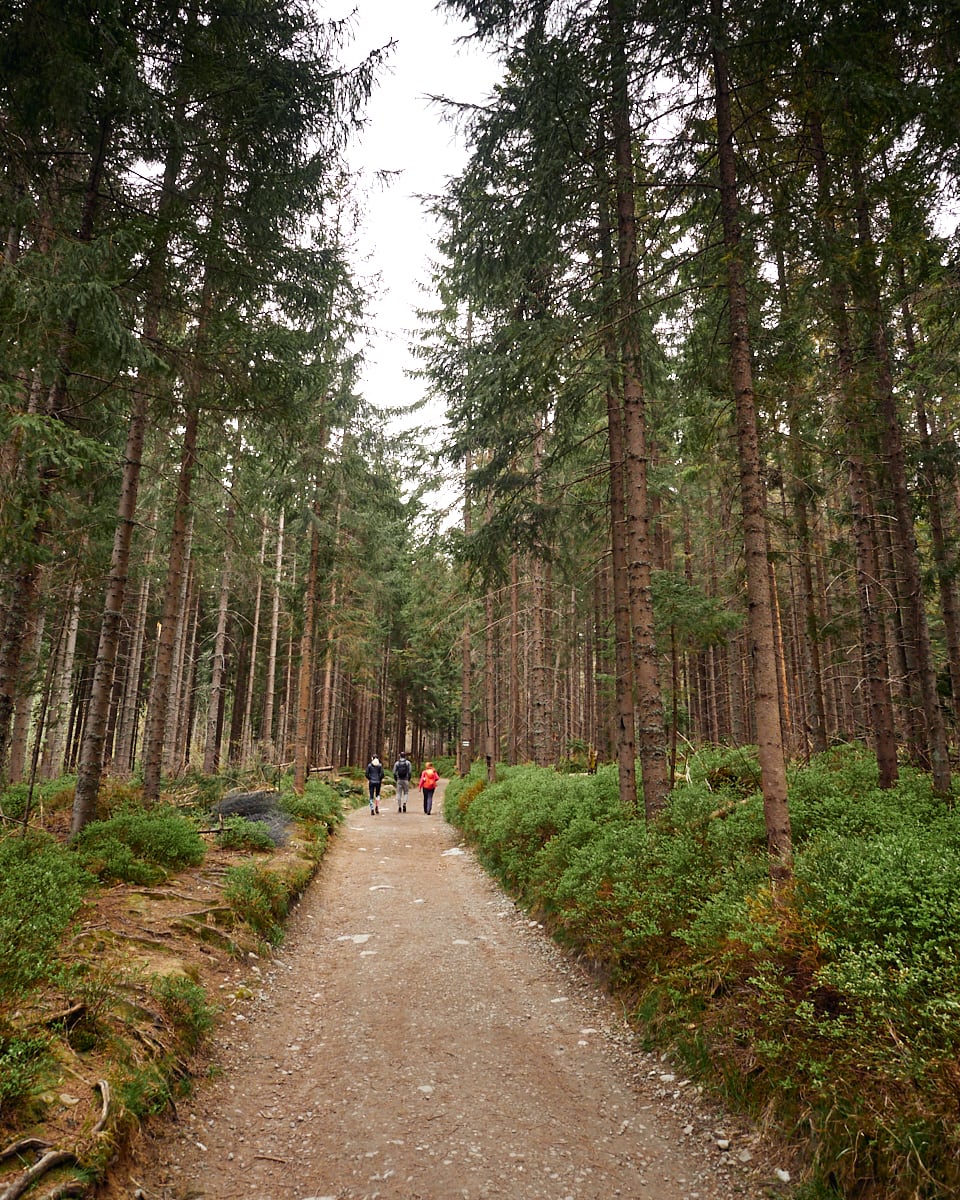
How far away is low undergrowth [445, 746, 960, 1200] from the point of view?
302cm

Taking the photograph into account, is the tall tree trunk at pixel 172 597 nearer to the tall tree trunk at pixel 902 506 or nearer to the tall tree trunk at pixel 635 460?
the tall tree trunk at pixel 635 460

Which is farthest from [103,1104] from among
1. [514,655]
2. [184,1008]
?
[514,655]

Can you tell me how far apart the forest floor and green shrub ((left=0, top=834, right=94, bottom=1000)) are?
134 centimetres

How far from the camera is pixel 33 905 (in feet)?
16.7

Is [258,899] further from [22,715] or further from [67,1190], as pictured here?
[22,715]

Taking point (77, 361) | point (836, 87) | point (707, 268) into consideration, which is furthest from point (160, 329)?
point (836, 87)

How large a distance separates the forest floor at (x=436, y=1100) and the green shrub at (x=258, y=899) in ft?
1.18

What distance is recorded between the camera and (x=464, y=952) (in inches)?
297

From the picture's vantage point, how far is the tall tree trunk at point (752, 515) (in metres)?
6.03

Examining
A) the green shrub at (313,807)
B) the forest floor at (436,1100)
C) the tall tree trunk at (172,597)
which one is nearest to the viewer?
the forest floor at (436,1100)

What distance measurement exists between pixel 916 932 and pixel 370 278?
57.4 feet

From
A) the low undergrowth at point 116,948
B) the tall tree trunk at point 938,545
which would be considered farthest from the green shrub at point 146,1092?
the tall tree trunk at point 938,545

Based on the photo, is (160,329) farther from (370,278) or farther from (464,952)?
(464,952)

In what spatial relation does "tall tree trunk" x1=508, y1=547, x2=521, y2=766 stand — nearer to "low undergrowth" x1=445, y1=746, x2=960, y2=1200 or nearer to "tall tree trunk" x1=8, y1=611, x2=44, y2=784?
"low undergrowth" x1=445, y1=746, x2=960, y2=1200
